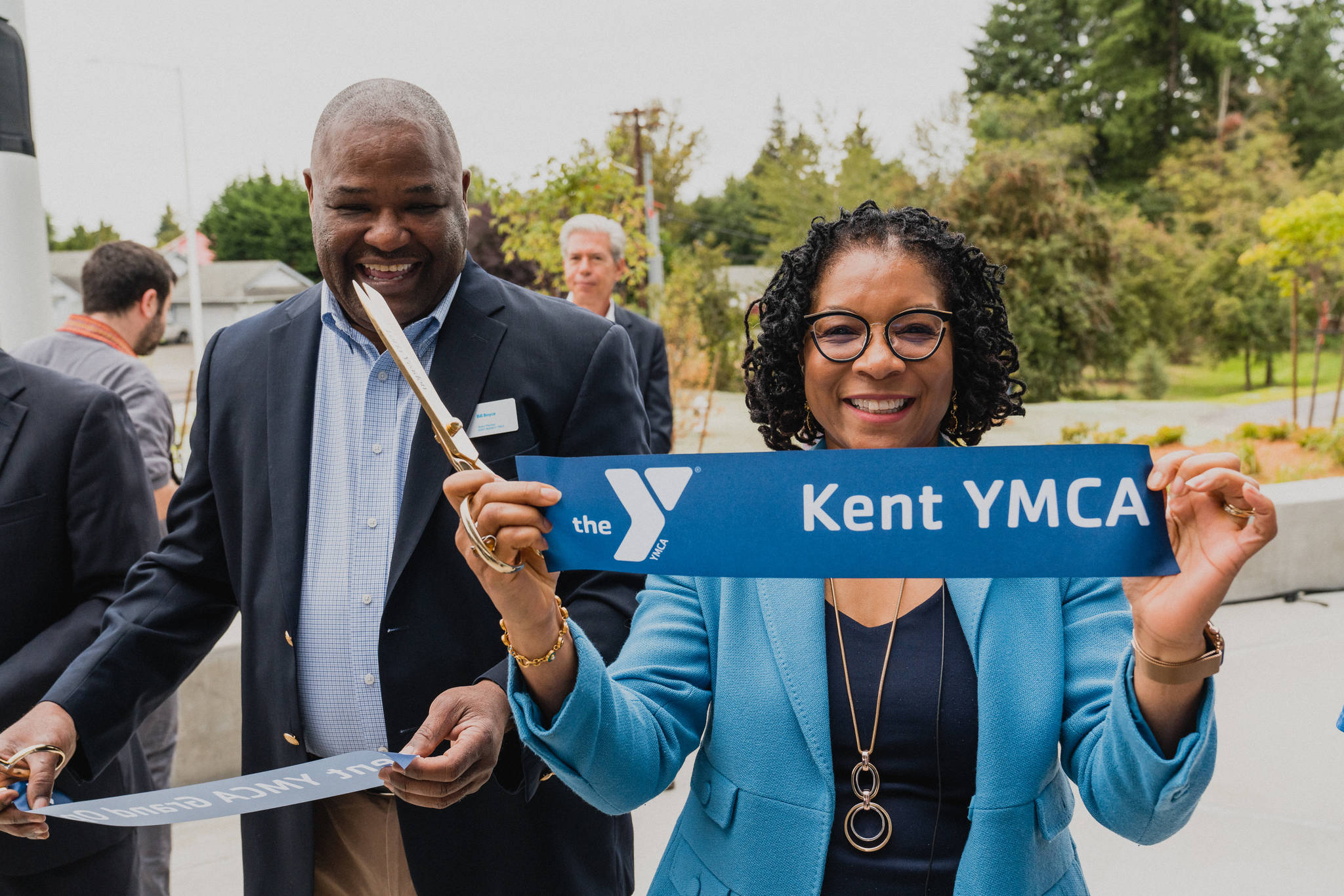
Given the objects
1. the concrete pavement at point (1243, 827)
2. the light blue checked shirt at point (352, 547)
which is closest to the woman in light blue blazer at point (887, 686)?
the light blue checked shirt at point (352, 547)

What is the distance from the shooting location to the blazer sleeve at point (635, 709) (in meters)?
1.48

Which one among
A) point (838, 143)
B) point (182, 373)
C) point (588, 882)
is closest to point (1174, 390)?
point (838, 143)

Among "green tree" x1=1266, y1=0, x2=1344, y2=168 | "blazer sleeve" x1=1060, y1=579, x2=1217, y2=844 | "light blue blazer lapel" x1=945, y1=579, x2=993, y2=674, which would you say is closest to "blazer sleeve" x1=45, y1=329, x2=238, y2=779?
"light blue blazer lapel" x1=945, y1=579, x2=993, y2=674

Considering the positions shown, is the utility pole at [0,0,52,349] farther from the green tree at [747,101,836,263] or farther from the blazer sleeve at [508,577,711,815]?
the green tree at [747,101,836,263]

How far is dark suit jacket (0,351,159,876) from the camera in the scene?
84.5 inches

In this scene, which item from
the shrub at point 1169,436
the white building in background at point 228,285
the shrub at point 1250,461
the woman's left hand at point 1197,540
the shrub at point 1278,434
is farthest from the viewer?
the white building in background at point 228,285

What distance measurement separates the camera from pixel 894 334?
5.67ft

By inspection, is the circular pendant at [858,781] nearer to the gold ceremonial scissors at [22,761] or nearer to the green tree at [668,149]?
the gold ceremonial scissors at [22,761]

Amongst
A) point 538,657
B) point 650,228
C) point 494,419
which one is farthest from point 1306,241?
point 538,657

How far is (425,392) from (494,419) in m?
0.58

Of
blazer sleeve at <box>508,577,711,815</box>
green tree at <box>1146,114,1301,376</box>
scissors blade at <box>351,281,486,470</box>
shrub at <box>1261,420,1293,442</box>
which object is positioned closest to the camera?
scissors blade at <box>351,281,486,470</box>

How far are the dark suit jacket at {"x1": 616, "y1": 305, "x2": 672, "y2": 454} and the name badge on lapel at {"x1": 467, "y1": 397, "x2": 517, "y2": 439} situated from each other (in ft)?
10.5

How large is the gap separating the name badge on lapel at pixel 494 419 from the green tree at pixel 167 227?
8791 centimetres

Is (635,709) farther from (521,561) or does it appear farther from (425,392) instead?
(425,392)
